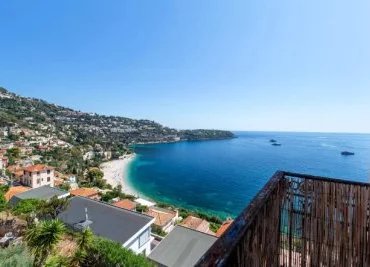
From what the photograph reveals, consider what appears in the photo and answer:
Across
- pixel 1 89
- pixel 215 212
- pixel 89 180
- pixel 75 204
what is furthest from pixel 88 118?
pixel 75 204

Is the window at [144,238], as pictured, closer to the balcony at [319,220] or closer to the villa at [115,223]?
the villa at [115,223]

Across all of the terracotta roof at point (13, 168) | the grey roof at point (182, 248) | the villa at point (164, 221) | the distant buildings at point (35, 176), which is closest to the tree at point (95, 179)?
the distant buildings at point (35, 176)

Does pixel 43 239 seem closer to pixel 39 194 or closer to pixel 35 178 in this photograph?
pixel 39 194

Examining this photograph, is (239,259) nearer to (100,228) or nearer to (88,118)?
(100,228)

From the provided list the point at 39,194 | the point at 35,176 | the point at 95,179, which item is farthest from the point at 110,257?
the point at 95,179

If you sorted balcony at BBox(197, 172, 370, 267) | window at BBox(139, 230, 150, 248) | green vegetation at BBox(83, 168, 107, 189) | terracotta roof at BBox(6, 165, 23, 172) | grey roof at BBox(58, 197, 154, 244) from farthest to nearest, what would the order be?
1. green vegetation at BBox(83, 168, 107, 189)
2. terracotta roof at BBox(6, 165, 23, 172)
3. window at BBox(139, 230, 150, 248)
4. grey roof at BBox(58, 197, 154, 244)
5. balcony at BBox(197, 172, 370, 267)

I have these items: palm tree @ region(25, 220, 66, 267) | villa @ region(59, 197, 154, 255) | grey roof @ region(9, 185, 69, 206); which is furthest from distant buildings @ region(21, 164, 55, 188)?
palm tree @ region(25, 220, 66, 267)

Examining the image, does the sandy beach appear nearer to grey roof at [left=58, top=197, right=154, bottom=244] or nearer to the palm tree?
grey roof at [left=58, top=197, right=154, bottom=244]
